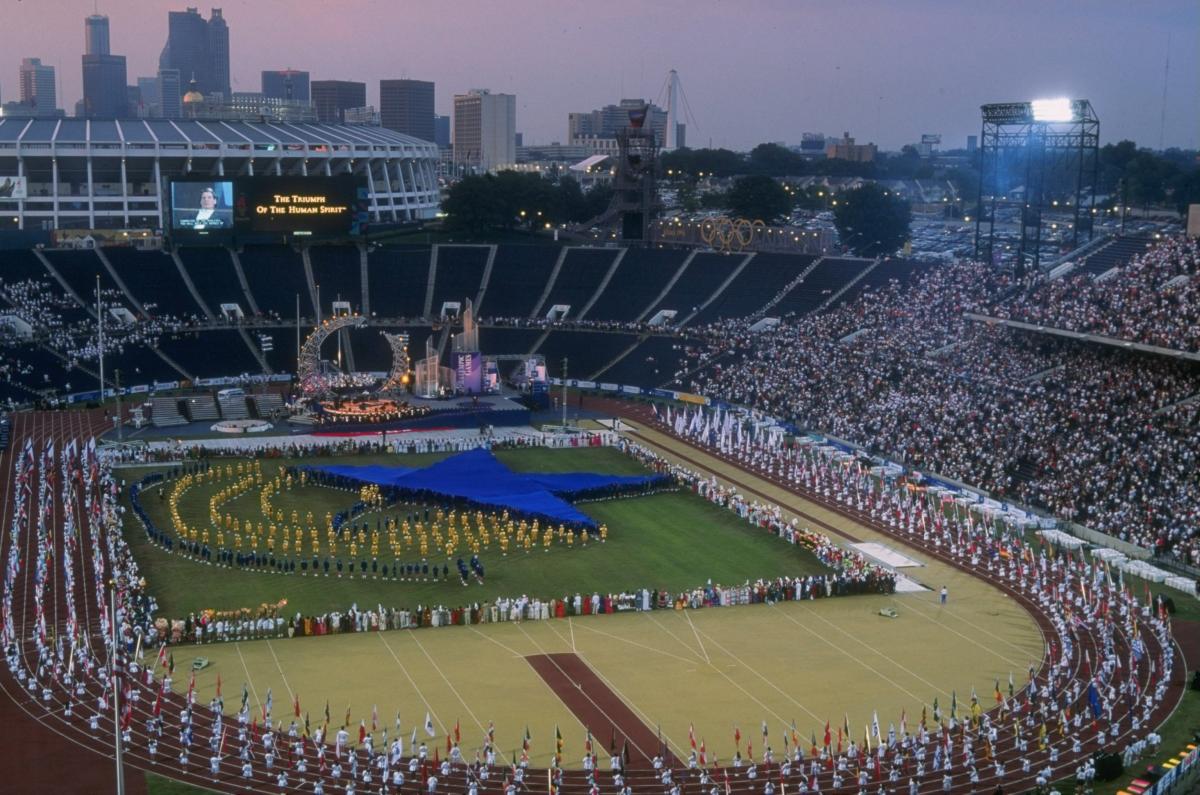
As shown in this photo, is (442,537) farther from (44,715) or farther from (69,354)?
(69,354)

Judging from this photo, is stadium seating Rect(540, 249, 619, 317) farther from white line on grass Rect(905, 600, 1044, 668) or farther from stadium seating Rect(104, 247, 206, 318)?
white line on grass Rect(905, 600, 1044, 668)

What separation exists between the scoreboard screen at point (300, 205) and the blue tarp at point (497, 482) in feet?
143

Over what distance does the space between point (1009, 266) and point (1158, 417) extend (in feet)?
88.0

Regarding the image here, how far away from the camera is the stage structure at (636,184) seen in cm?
11512

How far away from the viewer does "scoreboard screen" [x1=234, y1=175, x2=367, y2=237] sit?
331 ft

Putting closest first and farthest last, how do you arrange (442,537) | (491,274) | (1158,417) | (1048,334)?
(442,537) → (1158,417) → (1048,334) → (491,274)

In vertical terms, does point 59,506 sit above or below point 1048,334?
below

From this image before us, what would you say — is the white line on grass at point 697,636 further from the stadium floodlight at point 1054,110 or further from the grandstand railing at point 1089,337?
the stadium floodlight at point 1054,110

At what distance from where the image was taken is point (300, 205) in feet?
337

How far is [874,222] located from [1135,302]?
52919mm

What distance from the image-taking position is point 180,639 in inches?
1559

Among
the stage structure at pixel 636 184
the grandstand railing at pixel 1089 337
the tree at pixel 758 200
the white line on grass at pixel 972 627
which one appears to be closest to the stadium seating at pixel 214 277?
the stage structure at pixel 636 184

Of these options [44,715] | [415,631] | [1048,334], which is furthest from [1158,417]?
[44,715]

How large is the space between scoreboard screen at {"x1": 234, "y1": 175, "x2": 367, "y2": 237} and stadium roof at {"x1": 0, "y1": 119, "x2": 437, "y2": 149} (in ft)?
50.0
